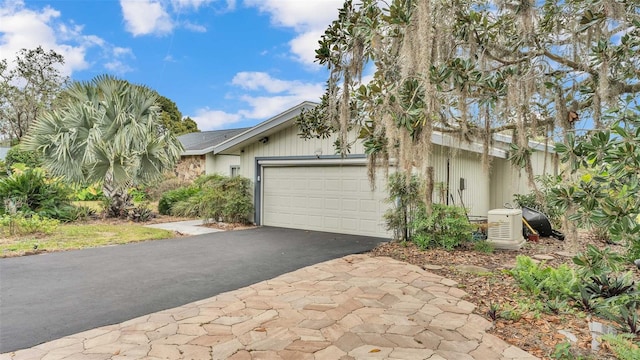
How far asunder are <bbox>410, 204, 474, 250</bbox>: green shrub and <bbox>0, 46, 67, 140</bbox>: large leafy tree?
23878 millimetres

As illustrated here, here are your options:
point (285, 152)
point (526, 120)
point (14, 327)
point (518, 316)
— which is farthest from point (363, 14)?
point (285, 152)

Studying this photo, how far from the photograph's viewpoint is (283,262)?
232 inches

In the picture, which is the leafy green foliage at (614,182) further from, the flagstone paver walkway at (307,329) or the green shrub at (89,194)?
the green shrub at (89,194)

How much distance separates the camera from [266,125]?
9.55m

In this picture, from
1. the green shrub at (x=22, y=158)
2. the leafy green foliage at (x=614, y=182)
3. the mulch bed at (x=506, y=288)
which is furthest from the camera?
the green shrub at (x=22, y=158)

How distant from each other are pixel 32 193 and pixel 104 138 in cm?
246

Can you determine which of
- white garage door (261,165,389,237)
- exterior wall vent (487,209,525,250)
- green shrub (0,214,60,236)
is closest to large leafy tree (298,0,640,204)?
exterior wall vent (487,209,525,250)

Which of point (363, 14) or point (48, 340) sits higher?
point (363, 14)

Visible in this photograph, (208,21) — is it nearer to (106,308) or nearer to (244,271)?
(244,271)

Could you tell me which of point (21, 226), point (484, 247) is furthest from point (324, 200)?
point (21, 226)

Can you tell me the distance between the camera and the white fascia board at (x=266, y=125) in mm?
8691

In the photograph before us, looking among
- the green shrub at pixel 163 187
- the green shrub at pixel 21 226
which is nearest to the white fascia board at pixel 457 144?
the green shrub at pixel 21 226

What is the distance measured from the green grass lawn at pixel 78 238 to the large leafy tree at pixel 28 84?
17.2 metres

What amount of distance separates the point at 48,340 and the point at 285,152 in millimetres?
7314
